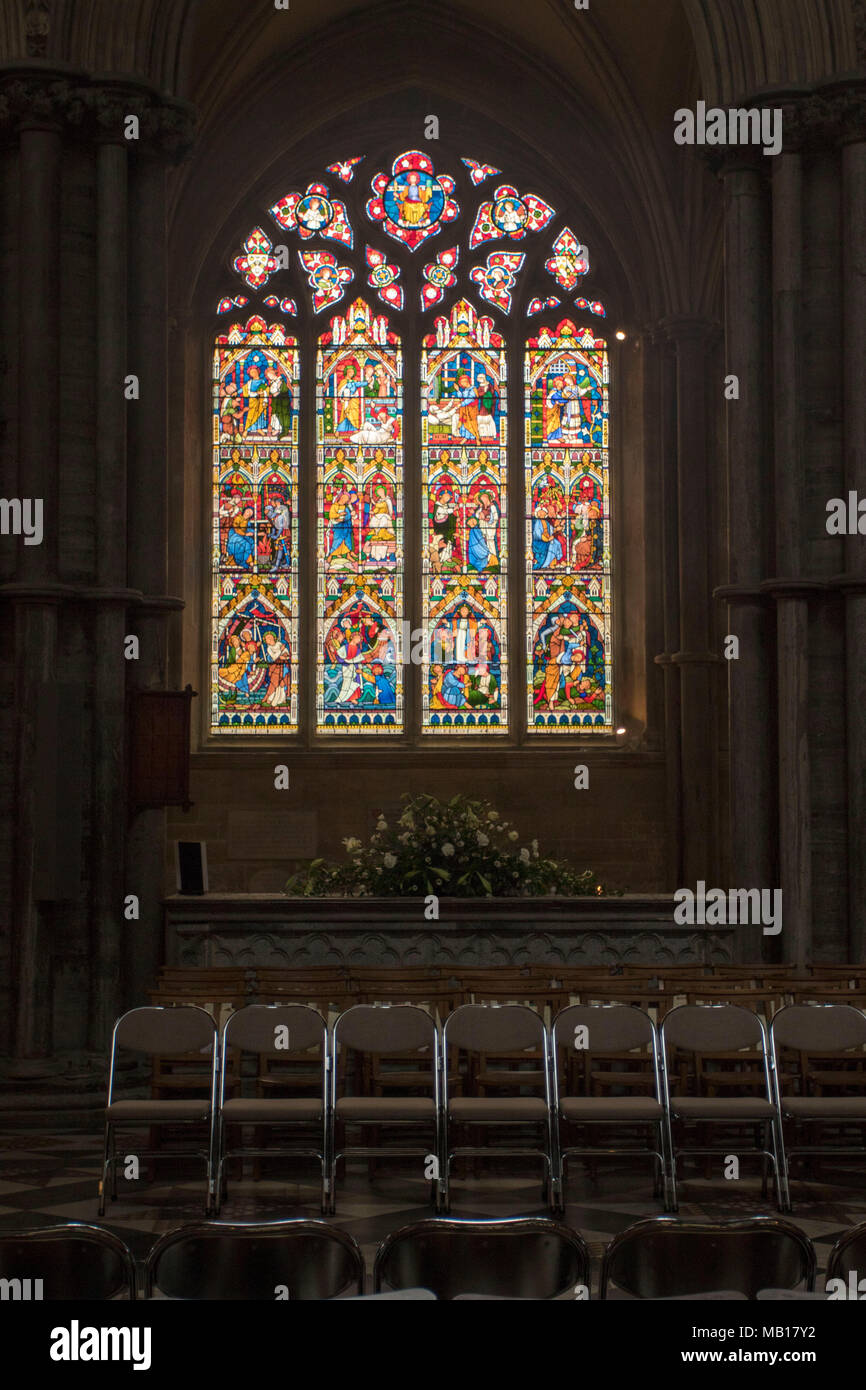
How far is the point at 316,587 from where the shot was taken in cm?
1825

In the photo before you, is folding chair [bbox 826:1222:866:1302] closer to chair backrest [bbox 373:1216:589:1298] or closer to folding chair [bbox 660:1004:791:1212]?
chair backrest [bbox 373:1216:589:1298]

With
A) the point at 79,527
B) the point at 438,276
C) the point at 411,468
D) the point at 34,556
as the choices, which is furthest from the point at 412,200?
the point at 34,556

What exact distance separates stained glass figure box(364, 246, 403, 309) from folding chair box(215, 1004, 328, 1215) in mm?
12846

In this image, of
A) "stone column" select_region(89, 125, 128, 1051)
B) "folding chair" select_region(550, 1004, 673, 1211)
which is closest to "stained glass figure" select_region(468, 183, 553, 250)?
"stone column" select_region(89, 125, 128, 1051)

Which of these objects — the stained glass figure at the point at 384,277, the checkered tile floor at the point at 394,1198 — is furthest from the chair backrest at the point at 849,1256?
the stained glass figure at the point at 384,277

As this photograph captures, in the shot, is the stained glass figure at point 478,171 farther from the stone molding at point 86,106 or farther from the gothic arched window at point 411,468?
the stone molding at point 86,106

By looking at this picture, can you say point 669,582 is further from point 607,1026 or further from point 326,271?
point 607,1026

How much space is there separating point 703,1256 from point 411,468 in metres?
15.5

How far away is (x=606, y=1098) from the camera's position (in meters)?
7.05

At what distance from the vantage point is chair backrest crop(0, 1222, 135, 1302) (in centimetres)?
338

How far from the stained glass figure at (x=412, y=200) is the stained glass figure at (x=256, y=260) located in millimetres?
1379

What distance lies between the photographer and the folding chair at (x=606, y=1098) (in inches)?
265

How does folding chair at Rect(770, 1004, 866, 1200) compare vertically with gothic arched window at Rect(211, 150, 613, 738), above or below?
below

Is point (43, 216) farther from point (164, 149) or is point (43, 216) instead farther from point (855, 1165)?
point (855, 1165)
